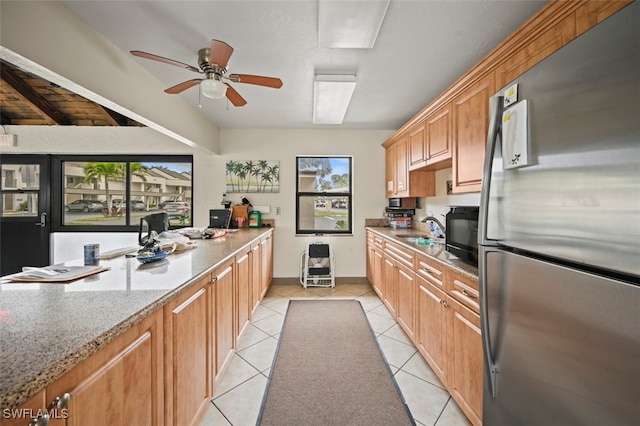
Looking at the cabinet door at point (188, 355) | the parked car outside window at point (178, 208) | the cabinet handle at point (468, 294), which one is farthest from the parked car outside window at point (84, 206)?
the cabinet handle at point (468, 294)

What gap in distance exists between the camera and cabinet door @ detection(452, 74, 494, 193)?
1755 mm

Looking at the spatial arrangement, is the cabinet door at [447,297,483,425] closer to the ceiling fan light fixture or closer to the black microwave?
the black microwave

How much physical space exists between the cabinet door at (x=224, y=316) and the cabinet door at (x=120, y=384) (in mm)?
637

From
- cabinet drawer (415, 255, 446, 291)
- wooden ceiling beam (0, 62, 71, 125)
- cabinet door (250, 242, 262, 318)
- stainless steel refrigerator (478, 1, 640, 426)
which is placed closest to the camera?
stainless steel refrigerator (478, 1, 640, 426)

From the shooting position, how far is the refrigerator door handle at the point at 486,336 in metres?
1.03

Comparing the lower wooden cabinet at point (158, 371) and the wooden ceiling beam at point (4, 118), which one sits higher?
the wooden ceiling beam at point (4, 118)

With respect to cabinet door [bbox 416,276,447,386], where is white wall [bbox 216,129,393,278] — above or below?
above

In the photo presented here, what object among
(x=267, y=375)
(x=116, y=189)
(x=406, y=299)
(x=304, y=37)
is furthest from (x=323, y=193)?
(x=116, y=189)

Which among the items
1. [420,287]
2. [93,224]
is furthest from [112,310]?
[93,224]

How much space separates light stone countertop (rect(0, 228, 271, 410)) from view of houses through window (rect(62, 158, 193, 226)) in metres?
3.10

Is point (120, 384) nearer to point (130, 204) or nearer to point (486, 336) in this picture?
point (486, 336)

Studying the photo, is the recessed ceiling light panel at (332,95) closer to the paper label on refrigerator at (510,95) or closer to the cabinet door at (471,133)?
the cabinet door at (471,133)

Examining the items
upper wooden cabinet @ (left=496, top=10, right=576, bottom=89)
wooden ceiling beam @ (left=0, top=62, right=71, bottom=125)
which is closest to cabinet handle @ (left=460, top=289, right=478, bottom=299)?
upper wooden cabinet @ (left=496, top=10, right=576, bottom=89)

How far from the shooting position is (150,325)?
3.18 feet
